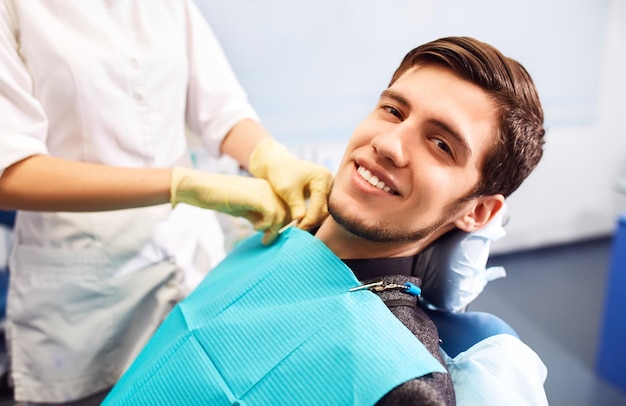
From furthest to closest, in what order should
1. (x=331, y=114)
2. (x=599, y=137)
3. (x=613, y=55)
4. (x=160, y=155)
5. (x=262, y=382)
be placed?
(x=599, y=137) → (x=613, y=55) → (x=331, y=114) → (x=160, y=155) → (x=262, y=382)

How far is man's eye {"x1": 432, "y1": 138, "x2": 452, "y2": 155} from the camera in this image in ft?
3.15

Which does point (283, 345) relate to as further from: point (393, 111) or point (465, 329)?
point (393, 111)

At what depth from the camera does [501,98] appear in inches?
37.9

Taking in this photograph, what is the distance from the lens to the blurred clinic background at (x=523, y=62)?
1.42 meters

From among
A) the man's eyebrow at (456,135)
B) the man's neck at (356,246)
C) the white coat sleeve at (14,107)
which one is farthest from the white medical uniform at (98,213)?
the man's eyebrow at (456,135)

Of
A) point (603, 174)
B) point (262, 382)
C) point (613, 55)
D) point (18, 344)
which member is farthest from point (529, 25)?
point (603, 174)

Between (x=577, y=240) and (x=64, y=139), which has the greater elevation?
(x=64, y=139)

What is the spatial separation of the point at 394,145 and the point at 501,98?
24 cm

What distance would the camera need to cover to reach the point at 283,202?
117 centimetres

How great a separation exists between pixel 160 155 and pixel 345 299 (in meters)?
0.65

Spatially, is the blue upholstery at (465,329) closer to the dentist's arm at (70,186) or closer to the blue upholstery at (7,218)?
the dentist's arm at (70,186)

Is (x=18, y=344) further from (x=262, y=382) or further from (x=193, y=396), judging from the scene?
(x=262, y=382)

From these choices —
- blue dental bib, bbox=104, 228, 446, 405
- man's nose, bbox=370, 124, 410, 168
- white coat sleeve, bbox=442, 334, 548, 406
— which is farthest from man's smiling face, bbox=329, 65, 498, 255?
white coat sleeve, bbox=442, 334, 548, 406

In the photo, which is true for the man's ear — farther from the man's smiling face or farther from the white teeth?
the white teeth
